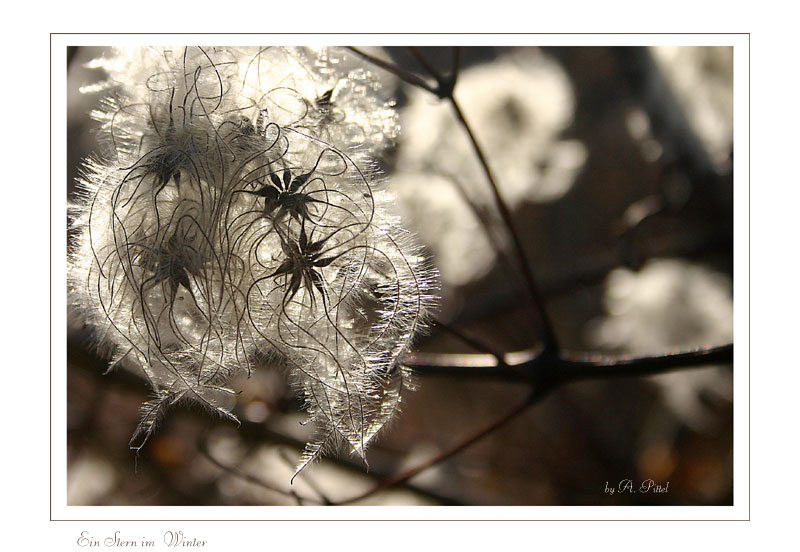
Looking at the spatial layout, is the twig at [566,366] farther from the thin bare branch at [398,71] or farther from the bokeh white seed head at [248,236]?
the thin bare branch at [398,71]

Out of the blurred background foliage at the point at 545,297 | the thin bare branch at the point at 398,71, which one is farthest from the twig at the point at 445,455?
the thin bare branch at the point at 398,71

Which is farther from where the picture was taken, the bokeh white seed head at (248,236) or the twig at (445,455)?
the twig at (445,455)

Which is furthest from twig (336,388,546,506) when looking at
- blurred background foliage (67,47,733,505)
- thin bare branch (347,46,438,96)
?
thin bare branch (347,46,438,96)
